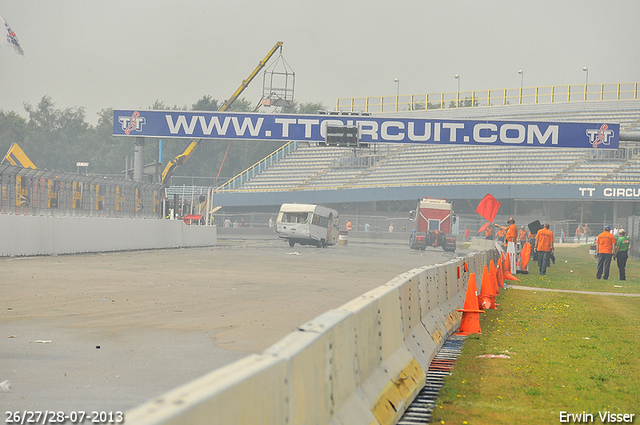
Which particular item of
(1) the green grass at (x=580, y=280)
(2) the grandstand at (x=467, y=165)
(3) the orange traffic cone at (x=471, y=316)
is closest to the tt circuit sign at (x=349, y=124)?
(1) the green grass at (x=580, y=280)

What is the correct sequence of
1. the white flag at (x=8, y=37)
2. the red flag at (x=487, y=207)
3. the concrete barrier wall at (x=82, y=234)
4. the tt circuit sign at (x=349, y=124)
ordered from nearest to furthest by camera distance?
1. the concrete barrier wall at (x=82, y=234)
2. the white flag at (x=8, y=37)
3. the red flag at (x=487, y=207)
4. the tt circuit sign at (x=349, y=124)

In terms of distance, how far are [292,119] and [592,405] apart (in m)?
35.1

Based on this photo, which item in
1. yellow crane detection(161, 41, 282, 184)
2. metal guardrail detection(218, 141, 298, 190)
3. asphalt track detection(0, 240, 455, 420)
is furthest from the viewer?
metal guardrail detection(218, 141, 298, 190)

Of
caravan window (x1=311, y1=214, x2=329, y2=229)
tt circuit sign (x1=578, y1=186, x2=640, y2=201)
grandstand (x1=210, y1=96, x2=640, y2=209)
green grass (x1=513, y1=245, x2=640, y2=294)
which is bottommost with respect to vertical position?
green grass (x1=513, y1=245, x2=640, y2=294)

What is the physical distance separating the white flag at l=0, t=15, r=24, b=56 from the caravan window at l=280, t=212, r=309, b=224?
728 inches

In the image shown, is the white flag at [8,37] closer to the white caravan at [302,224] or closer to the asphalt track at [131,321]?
the asphalt track at [131,321]

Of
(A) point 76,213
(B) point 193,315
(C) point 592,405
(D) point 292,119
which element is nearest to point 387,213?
(D) point 292,119

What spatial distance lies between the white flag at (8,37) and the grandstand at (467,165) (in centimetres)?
3282

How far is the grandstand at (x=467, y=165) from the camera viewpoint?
6388 centimetres

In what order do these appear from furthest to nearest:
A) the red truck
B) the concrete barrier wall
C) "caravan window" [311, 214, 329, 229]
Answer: the red truck, "caravan window" [311, 214, 329, 229], the concrete barrier wall

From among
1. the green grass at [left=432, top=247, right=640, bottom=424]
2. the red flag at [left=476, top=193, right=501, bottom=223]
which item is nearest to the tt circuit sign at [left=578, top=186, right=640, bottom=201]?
the red flag at [left=476, top=193, right=501, bottom=223]

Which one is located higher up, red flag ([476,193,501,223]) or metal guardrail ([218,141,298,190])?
metal guardrail ([218,141,298,190])

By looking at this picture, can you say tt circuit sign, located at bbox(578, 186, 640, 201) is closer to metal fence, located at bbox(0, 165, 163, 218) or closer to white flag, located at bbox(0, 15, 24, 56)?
metal fence, located at bbox(0, 165, 163, 218)

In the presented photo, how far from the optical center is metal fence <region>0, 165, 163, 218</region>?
80.8 feet
